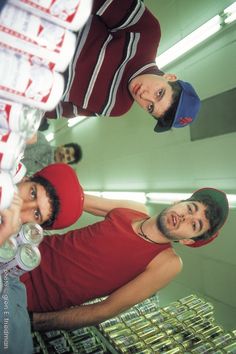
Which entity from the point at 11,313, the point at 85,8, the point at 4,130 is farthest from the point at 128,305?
the point at 85,8

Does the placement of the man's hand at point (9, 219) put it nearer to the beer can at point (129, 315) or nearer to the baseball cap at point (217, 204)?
the beer can at point (129, 315)

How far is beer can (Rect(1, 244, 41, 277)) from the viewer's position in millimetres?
1325

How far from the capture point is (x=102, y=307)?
1896 millimetres

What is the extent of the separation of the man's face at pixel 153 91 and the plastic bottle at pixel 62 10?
102cm

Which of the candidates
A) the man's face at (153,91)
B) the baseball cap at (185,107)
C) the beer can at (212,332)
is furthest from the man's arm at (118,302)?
the man's face at (153,91)

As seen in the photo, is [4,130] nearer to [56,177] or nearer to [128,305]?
[56,177]

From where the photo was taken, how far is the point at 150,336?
1829 mm

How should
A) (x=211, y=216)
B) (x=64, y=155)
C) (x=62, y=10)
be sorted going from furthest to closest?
(x=64, y=155) < (x=211, y=216) < (x=62, y=10)

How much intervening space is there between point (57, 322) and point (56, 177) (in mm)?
968

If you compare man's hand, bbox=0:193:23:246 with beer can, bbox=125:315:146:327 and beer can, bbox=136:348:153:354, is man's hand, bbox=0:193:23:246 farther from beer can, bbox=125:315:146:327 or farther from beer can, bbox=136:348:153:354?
beer can, bbox=125:315:146:327

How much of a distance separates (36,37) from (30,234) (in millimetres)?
896

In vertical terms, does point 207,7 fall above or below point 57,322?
above

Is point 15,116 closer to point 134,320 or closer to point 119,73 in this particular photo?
point 119,73

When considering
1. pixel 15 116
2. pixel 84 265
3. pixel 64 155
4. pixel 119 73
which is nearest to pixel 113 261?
pixel 84 265
